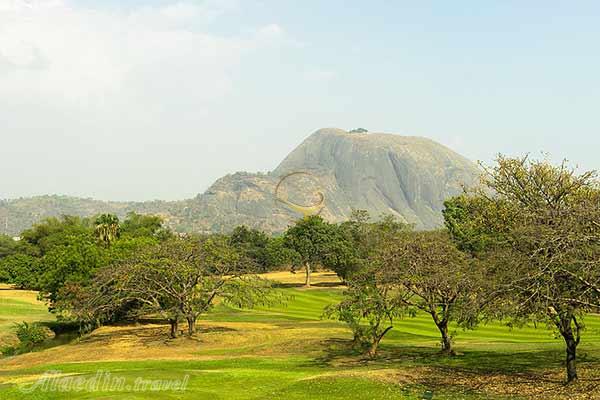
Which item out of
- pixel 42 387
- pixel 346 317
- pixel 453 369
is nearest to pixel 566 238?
pixel 453 369

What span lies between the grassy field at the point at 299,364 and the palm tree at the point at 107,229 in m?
30.6

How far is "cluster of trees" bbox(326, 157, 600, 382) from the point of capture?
968 inches

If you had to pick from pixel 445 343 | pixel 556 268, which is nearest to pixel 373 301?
pixel 445 343

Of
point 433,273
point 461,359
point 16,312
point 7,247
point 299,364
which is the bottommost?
point 16,312

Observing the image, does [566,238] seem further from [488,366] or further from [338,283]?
[338,283]

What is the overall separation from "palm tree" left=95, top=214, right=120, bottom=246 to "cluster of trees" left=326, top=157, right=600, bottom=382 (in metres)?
61.1

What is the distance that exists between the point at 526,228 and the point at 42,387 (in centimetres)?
2752

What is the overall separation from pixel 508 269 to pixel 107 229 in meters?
81.0

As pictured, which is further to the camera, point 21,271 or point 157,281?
point 21,271

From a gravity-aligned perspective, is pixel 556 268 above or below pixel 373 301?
above

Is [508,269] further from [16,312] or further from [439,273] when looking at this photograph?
[16,312]

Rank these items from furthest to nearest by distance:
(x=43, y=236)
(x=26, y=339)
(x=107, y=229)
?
(x=43, y=236) → (x=107, y=229) → (x=26, y=339)

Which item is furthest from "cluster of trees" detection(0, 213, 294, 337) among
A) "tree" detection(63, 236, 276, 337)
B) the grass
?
the grass

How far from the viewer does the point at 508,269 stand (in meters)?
27.4
